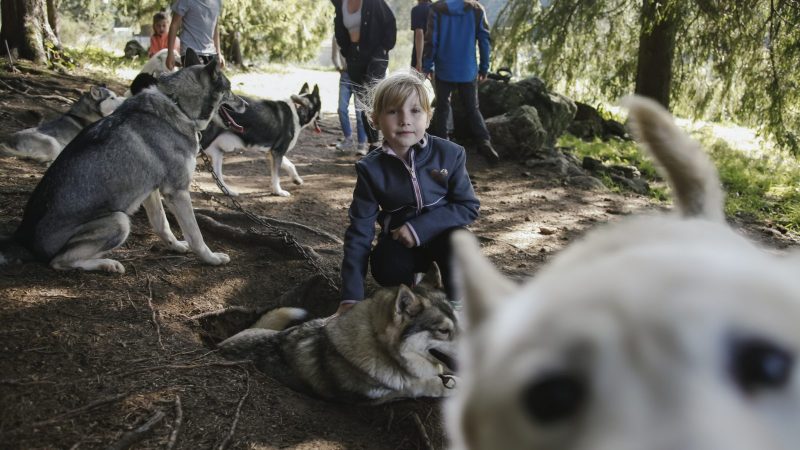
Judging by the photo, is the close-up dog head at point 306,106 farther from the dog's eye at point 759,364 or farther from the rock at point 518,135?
the dog's eye at point 759,364

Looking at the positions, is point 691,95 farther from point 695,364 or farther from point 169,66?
point 695,364

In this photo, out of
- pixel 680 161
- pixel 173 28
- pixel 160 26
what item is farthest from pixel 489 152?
pixel 680 161

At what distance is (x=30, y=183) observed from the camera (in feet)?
19.0

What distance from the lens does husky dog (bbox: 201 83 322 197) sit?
23.3 ft

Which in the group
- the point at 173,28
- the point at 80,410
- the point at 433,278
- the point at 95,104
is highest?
the point at 173,28

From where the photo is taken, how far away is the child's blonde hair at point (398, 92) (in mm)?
3570

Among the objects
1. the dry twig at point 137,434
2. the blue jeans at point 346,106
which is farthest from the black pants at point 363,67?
the dry twig at point 137,434

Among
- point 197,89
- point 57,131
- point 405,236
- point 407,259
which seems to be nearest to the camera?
point 405,236

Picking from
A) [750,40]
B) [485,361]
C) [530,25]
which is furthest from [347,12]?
[485,361]

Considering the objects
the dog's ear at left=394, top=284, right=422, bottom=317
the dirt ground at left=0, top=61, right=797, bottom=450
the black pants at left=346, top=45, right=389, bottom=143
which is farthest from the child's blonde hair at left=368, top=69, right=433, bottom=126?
the black pants at left=346, top=45, right=389, bottom=143

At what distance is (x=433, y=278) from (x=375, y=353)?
2.16ft

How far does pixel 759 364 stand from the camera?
51cm

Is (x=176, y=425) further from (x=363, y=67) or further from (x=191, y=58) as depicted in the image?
(x=363, y=67)

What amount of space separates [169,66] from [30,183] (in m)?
2.86
